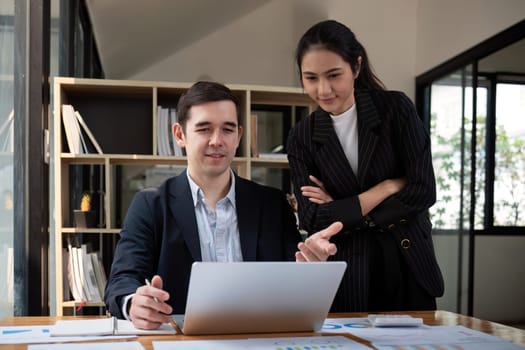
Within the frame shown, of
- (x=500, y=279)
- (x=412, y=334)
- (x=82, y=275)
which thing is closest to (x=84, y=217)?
(x=82, y=275)

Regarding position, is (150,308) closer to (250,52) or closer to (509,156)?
(509,156)

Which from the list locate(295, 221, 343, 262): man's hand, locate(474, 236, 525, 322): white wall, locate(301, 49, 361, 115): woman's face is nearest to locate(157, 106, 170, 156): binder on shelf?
locate(301, 49, 361, 115): woman's face

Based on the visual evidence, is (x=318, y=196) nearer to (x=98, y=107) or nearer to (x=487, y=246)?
(x=98, y=107)

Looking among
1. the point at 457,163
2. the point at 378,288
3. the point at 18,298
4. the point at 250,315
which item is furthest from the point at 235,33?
the point at 250,315

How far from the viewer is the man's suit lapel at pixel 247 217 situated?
155 centimetres

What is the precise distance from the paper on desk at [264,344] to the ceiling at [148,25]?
11.1 ft

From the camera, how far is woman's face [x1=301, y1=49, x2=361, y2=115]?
61.5 inches

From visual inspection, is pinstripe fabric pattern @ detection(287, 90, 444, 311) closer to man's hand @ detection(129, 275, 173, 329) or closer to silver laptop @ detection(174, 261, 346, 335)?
silver laptop @ detection(174, 261, 346, 335)

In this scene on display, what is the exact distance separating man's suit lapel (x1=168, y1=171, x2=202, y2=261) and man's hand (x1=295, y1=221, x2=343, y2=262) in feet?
0.98

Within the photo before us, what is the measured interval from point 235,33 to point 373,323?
5095 mm

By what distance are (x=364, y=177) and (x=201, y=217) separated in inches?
18.9

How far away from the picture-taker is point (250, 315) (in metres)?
1.08

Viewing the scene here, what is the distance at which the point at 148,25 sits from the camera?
4598 millimetres

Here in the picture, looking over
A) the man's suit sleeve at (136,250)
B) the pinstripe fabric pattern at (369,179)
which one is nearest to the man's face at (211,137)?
A: the man's suit sleeve at (136,250)
